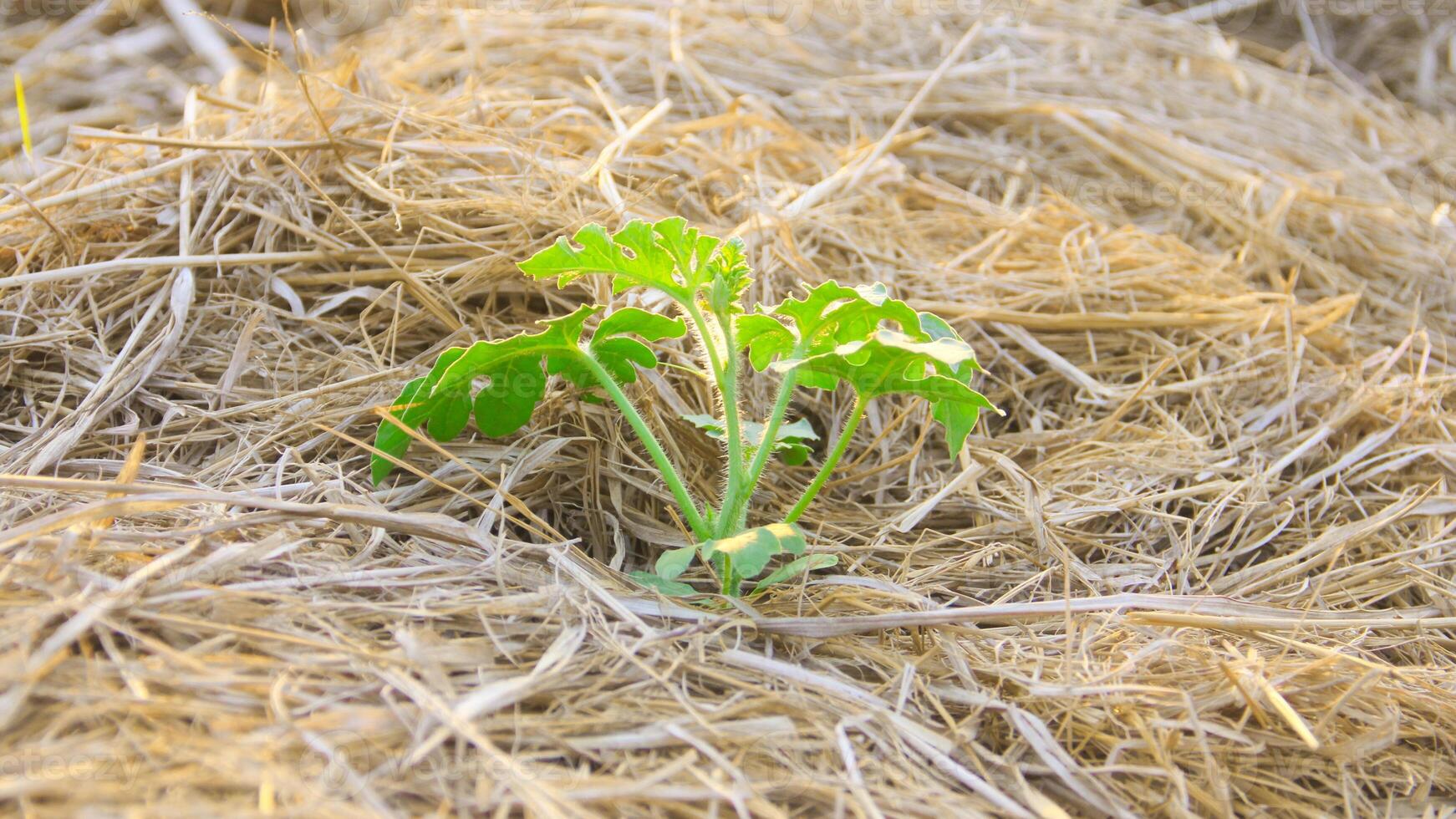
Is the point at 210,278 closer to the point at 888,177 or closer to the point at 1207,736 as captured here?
the point at 888,177

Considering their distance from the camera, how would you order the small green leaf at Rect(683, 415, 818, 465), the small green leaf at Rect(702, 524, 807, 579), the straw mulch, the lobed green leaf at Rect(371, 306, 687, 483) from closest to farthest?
the straw mulch < the small green leaf at Rect(702, 524, 807, 579) < the lobed green leaf at Rect(371, 306, 687, 483) < the small green leaf at Rect(683, 415, 818, 465)

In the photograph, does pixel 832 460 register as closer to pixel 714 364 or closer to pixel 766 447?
pixel 766 447

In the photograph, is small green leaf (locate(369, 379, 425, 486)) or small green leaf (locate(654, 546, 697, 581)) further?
small green leaf (locate(369, 379, 425, 486))

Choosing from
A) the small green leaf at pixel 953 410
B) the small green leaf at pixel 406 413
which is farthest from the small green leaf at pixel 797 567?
the small green leaf at pixel 406 413

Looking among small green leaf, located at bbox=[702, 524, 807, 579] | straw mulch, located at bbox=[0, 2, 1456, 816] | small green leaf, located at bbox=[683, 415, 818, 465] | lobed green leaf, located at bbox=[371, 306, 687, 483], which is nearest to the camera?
straw mulch, located at bbox=[0, 2, 1456, 816]

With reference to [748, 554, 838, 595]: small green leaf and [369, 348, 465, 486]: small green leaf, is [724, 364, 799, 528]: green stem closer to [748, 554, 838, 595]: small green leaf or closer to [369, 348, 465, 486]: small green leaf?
[748, 554, 838, 595]: small green leaf

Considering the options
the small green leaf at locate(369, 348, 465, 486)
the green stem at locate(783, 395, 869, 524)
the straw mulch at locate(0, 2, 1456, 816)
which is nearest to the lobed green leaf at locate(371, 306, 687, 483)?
the small green leaf at locate(369, 348, 465, 486)

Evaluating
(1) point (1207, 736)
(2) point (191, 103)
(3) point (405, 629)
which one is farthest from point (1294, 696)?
(2) point (191, 103)
